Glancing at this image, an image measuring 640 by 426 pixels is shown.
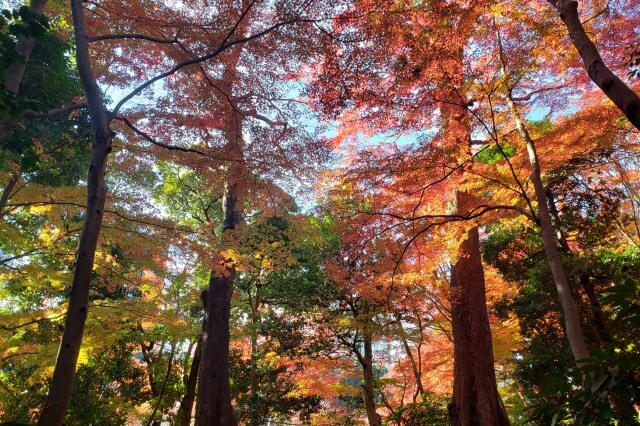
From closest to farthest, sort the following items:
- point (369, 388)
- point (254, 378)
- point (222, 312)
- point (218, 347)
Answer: point (218, 347)
point (222, 312)
point (369, 388)
point (254, 378)

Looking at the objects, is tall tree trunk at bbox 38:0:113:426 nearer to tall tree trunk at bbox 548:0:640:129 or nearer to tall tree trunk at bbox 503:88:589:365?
tall tree trunk at bbox 548:0:640:129

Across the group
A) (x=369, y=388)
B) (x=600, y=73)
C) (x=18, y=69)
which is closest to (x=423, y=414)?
(x=369, y=388)

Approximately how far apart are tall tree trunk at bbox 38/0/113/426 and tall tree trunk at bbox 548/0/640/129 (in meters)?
Answer: 3.91

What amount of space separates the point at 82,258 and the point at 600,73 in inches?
163

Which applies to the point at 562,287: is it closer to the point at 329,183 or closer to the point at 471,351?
the point at 471,351

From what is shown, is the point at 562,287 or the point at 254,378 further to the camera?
the point at 254,378

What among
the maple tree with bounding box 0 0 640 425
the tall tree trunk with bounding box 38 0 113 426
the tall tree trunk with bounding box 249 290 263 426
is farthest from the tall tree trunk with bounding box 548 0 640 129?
the tall tree trunk with bounding box 249 290 263 426

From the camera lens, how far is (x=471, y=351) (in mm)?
5273

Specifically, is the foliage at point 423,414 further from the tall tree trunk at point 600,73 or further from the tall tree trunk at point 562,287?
the tall tree trunk at point 600,73

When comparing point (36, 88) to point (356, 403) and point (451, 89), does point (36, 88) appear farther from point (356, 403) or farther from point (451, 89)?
point (356, 403)

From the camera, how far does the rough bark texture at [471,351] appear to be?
4.85 m

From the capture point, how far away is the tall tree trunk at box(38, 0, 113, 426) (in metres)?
2.29

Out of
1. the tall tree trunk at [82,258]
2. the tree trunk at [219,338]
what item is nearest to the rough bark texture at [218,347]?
the tree trunk at [219,338]

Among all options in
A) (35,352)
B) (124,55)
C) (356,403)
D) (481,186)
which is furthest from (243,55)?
(356,403)
